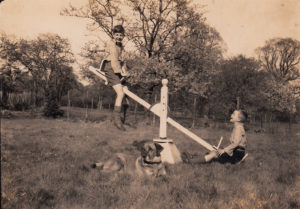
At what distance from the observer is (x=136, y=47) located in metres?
16.1

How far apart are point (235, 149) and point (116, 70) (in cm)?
365

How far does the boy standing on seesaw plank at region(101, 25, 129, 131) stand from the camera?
157 inches

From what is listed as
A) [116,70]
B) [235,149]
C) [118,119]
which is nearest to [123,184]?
[118,119]

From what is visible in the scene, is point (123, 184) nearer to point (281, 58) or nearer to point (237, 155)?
point (237, 155)

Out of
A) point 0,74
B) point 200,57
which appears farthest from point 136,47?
point 0,74

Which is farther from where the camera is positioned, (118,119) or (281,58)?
(281,58)

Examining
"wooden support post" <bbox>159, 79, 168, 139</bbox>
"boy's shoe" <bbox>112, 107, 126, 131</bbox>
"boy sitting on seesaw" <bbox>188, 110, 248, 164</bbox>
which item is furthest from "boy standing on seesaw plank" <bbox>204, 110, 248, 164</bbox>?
"boy's shoe" <bbox>112, 107, 126, 131</bbox>

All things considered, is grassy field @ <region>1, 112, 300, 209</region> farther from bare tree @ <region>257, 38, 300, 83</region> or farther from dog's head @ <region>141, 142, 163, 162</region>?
bare tree @ <region>257, 38, 300, 83</region>

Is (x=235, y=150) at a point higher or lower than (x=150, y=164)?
higher

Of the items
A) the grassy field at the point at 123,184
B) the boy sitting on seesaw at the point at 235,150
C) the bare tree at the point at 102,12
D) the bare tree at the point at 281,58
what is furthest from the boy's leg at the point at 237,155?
the bare tree at the point at 281,58

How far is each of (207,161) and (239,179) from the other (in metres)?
1.10

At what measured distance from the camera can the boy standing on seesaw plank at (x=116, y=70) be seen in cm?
398

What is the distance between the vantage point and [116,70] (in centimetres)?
401

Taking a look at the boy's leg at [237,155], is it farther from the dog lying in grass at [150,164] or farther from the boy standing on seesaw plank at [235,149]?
the dog lying in grass at [150,164]
